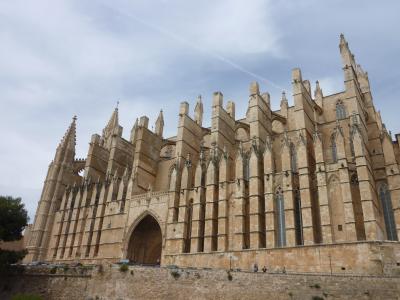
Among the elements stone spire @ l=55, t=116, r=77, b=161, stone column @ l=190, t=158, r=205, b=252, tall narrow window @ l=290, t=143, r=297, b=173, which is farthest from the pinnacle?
tall narrow window @ l=290, t=143, r=297, b=173

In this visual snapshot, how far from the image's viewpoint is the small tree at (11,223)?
21.2m

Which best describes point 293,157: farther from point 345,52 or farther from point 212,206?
point 345,52

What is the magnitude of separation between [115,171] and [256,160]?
45.5 ft

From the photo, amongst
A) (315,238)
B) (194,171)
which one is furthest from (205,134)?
(315,238)

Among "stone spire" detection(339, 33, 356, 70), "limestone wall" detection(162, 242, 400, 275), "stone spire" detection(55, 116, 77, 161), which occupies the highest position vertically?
"stone spire" detection(339, 33, 356, 70)

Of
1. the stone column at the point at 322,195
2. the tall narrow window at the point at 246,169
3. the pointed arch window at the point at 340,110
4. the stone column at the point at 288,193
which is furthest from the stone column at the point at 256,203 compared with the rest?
the pointed arch window at the point at 340,110

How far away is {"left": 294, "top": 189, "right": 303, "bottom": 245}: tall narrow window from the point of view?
20.3 metres

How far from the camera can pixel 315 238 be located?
1970 cm

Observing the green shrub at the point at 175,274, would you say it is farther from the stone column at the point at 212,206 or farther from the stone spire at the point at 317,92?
the stone spire at the point at 317,92

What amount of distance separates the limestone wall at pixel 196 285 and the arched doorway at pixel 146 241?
27.4 ft

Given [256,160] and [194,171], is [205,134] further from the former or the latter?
[256,160]

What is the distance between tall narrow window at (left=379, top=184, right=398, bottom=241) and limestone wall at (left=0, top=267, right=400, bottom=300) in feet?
25.0

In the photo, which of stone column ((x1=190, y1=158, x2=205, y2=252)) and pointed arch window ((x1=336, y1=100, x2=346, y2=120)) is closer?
stone column ((x1=190, y1=158, x2=205, y2=252))

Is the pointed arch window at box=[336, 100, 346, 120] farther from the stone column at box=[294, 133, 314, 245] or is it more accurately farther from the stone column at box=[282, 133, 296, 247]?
the stone column at box=[282, 133, 296, 247]
